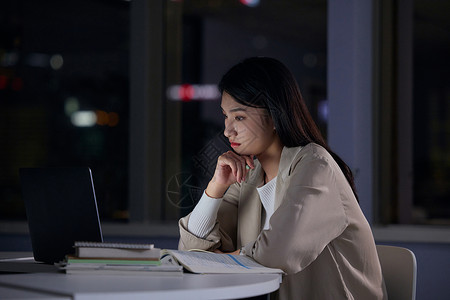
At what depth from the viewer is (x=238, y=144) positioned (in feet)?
6.29

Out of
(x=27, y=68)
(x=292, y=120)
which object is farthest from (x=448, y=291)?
(x=27, y=68)

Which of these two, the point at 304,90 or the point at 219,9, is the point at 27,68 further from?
the point at 304,90

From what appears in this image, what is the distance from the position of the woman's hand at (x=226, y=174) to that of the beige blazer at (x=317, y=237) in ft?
0.51

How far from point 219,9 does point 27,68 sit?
4.73 ft

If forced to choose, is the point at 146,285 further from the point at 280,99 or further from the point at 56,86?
the point at 56,86

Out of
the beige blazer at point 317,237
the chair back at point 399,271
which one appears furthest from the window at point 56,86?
the chair back at point 399,271

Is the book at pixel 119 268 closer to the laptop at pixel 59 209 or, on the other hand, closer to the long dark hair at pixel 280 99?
the laptop at pixel 59 209

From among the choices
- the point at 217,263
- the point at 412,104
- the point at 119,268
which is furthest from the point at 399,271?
the point at 412,104

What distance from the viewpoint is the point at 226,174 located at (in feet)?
6.47

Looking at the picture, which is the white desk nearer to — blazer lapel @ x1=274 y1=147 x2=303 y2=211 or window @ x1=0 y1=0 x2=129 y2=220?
blazer lapel @ x1=274 y1=147 x2=303 y2=211

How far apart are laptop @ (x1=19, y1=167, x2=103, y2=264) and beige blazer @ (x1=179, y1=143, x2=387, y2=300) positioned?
1.52ft

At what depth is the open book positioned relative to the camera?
4.80 ft

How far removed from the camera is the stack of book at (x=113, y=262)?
1.40 metres

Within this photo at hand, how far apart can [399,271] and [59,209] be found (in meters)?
1.02
